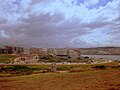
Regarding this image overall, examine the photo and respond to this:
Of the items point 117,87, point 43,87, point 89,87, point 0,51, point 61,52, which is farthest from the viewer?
point 61,52

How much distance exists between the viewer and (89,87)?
73.2 feet

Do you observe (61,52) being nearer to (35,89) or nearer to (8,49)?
(8,49)

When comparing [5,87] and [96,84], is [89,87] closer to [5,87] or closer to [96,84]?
[96,84]

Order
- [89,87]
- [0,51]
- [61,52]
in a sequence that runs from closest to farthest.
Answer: [89,87]
[0,51]
[61,52]

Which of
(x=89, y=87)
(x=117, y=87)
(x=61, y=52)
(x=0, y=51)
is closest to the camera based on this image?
(x=117, y=87)

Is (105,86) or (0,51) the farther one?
(0,51)

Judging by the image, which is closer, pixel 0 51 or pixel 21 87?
pixel 21 87

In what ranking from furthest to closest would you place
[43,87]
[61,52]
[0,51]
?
[61,52]
[0,51]
[43,87]

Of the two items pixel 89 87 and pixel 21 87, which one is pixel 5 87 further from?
pixel 89 87

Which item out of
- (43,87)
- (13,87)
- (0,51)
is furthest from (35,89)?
(0,51)

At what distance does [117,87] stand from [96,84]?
8.88 feet

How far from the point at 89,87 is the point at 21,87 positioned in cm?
642

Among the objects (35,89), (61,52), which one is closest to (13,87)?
(35,89)

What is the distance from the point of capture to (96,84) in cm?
2331
